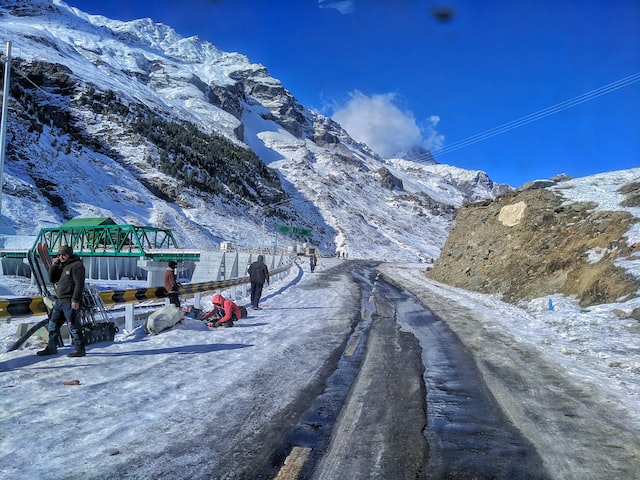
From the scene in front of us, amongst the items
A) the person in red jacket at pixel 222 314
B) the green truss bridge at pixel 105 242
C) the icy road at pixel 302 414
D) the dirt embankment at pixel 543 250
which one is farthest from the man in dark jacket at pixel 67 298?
the green truss bridge at pixel 105 242

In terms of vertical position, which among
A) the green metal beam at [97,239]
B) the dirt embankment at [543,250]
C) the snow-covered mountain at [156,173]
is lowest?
the green metal beam at [97,239]

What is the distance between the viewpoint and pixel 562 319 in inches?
507

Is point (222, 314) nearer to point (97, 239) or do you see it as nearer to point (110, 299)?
point (110, 299)

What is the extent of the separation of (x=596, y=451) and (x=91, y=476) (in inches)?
177

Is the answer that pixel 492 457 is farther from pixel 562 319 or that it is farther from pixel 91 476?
pixel 562 319

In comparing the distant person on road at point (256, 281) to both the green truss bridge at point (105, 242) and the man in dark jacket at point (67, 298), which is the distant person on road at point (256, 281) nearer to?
the man in dark jacket at point (67, 298)

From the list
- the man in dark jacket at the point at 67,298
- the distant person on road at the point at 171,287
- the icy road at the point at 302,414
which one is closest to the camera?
the icy road at the point at 302,414

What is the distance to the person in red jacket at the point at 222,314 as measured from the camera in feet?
38.3

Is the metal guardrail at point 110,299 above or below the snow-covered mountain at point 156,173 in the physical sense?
below

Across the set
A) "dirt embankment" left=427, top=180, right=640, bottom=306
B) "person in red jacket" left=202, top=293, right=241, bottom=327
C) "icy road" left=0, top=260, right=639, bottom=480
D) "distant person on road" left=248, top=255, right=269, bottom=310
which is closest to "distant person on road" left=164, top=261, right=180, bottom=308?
"person in red jacket" left=202, top=293, right=241, bottom=327

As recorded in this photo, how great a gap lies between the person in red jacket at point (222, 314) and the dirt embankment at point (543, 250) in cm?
1060

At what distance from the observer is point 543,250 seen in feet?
67.1

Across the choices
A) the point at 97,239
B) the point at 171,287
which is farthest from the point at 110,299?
the point at 97,239

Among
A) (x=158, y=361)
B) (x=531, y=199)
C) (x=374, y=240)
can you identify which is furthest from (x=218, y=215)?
(x=158, y=361)
